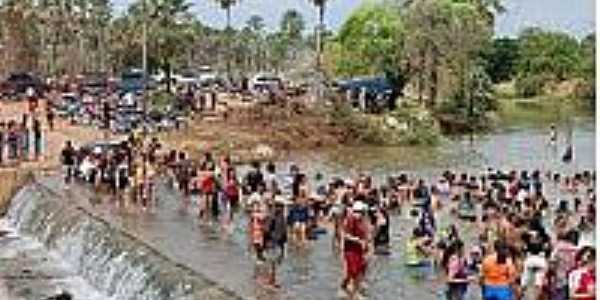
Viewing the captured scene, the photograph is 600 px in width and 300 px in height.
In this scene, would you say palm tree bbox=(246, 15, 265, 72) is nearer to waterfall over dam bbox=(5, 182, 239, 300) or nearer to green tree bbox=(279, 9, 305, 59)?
green tree bbox=(279, 9, 305, 59)

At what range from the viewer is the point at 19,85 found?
195ft

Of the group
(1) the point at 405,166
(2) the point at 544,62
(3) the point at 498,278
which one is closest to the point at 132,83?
(1) the point at 405,166

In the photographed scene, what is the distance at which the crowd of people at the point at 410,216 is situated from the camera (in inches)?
695

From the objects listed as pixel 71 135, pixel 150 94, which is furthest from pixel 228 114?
pixel 71 135

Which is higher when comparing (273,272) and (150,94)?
(150,94)

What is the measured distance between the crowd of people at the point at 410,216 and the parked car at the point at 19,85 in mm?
18641

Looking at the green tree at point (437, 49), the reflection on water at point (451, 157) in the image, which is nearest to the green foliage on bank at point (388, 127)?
the reflection on water at point (451, 157)

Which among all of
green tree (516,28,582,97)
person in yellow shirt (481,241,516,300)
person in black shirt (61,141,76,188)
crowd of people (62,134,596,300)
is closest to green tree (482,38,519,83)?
green tree (516,28,582,97)

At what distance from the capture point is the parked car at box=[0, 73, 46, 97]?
57953 mm

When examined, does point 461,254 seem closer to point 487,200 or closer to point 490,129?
point 487,200

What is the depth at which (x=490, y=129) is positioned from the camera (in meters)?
71.2

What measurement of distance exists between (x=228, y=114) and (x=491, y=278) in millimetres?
39447

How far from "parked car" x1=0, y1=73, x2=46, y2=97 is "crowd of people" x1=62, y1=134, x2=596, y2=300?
18641mm

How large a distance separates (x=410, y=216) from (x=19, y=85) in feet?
106
